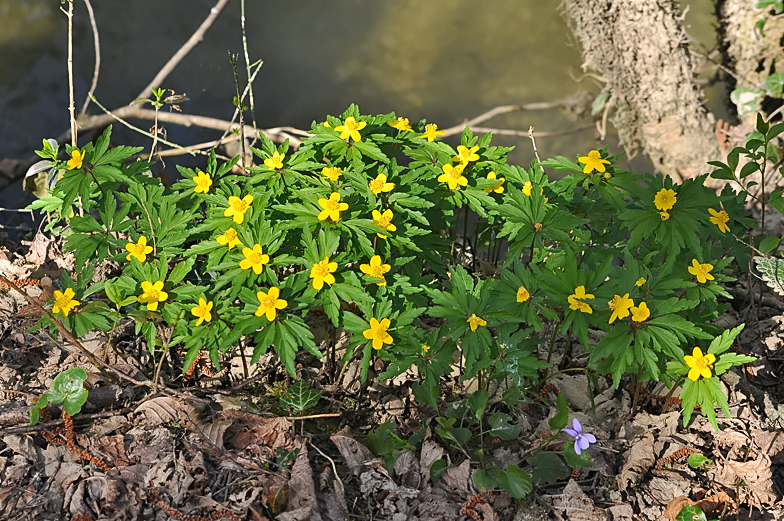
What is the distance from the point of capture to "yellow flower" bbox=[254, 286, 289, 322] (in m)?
1.77

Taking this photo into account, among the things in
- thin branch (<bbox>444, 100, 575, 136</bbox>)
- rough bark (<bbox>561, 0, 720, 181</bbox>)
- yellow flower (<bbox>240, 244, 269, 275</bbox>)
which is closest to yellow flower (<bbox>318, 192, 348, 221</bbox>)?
yellow flower (<bbox>240, 244, 269, 275</bbox>)

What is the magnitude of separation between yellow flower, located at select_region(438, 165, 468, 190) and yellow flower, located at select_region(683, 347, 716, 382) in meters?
0.93

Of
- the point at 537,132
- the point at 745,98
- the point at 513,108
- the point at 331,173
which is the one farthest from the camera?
the point at 537,132

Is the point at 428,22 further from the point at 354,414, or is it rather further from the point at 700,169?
the point at 354,414

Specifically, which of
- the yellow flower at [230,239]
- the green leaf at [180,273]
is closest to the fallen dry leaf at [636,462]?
the yellow flower at [230,239]

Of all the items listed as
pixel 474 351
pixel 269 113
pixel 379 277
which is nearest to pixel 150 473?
pixel 379 277

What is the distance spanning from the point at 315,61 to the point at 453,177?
2.99 metres

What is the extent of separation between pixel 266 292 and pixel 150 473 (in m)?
0.64

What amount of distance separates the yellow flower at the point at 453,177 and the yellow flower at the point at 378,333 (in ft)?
1.96

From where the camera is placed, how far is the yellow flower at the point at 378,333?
1.83 metres

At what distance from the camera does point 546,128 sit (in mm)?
5359

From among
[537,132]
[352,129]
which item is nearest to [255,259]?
[352,129]

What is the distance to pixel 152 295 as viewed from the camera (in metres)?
1.93

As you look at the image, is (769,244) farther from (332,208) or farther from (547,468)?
(332,208)
